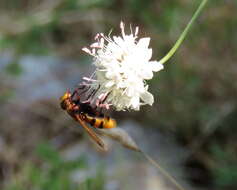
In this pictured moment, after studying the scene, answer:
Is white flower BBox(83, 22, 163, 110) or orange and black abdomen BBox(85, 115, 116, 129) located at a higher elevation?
white flower BBox(83, 22, 163, 110)

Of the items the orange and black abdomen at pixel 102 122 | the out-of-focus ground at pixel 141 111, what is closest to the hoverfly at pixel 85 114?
the orange and black abdomen at pixel 102 122

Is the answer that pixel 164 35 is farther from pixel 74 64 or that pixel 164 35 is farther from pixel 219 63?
pixel 74 64

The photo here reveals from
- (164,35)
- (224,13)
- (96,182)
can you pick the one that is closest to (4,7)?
(164,35)

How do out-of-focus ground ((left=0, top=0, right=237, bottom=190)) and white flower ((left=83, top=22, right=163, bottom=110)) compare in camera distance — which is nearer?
white flower ((left=83, top=22, right=163, bottom=110))

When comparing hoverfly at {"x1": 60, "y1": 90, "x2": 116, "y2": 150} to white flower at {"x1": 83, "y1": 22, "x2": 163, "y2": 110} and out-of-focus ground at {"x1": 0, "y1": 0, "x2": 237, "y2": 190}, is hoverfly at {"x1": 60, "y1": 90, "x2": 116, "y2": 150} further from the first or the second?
out-of-focus ground at {"x1": 0, "y1": 0, "x2": 237, "y2": 190}

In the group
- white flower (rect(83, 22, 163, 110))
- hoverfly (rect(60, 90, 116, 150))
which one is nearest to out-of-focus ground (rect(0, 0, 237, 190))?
hoverfly (rect(60, 90, 116, 150))
